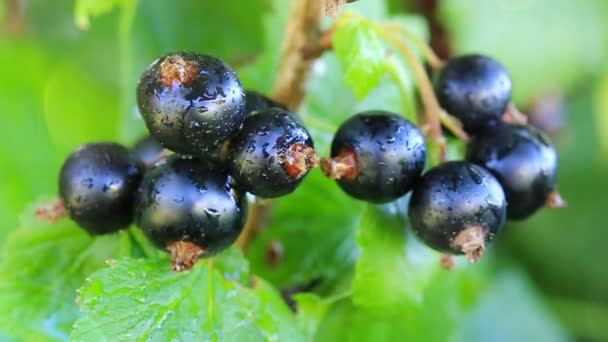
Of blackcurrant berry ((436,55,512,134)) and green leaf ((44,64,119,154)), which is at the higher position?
blackcurrant berry ((436,55,512,134))

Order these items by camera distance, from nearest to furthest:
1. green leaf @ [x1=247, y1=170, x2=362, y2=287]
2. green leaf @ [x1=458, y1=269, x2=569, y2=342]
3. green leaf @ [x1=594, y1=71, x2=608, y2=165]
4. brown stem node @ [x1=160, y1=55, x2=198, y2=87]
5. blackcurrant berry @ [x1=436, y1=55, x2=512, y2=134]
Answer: brown stem node @ [x1=160, y1=55, x2=198, y2=87]
blackcurrant berry @ [x1=436, y1=55, x2=512, y2=134]
green leaf @ [x1=247, y1=170, x2=362, y2=287]
green leaf @ [x1=458, y1=269, x2=569, y2=342]
green leaf @ [x1=594, y1=71, x2=608, y2=165]

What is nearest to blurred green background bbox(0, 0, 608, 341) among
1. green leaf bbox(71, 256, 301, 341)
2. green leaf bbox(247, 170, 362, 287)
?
green leaf bbox(247, 170, 362, 287)

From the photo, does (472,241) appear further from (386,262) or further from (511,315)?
(511,315)

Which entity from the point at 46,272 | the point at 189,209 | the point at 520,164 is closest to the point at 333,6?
the point at 189,209

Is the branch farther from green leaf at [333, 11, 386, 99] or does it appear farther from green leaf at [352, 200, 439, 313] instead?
green leaf at [352, 200, 439, 313]

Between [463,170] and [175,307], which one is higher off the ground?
[463,170]

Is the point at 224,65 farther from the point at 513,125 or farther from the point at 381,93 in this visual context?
the point at 381,93

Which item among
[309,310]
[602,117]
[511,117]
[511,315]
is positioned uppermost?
[511,117]

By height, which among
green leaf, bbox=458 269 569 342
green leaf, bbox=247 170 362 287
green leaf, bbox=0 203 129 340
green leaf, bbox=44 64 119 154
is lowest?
green leaf, bbox=458 269 569 342
